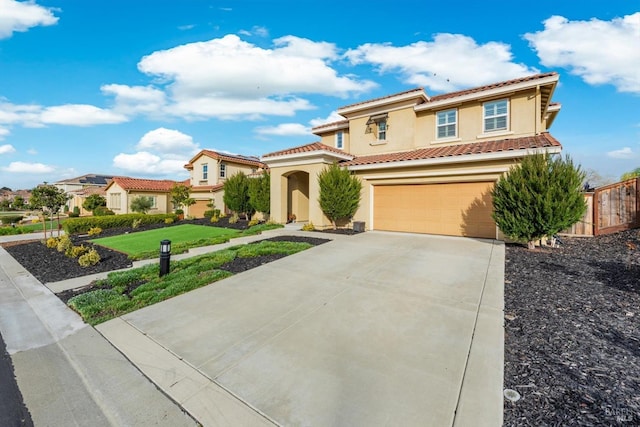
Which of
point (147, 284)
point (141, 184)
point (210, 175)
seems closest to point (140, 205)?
point (141, 184)

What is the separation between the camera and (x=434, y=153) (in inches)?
500

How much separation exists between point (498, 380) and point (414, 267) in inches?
166

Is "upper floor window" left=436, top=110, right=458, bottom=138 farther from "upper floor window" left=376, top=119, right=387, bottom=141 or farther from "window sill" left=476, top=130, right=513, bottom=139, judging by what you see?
"upper floor window" left=376, top=119, right=387, bottom=141

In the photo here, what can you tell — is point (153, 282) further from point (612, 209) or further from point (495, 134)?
point (612, 209)

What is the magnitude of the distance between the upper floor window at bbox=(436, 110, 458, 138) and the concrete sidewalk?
598 inches

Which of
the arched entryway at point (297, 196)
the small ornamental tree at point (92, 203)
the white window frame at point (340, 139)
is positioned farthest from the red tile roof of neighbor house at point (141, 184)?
the white window frame at point (340, 139)

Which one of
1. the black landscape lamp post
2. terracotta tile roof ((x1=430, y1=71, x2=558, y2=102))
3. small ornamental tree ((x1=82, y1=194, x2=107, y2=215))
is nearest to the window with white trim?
small ornamental tree ((x1=82, y1=194, x2=107, y2=215))

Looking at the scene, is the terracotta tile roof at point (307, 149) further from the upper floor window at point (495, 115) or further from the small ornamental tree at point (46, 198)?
the small ornamental tree at point (46, 198)

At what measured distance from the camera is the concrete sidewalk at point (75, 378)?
2.65m

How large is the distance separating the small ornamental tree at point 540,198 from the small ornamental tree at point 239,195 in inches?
616

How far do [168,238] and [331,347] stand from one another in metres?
13.3

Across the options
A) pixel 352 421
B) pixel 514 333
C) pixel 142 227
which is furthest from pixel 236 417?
pixel 142 227

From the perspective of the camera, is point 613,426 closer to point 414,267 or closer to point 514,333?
point 514,333

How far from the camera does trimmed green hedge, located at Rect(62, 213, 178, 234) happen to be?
1761 cm
